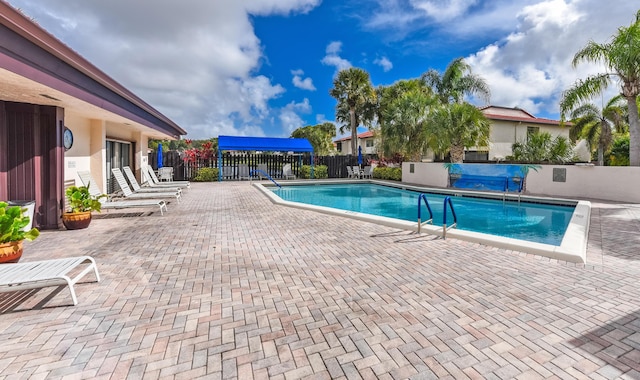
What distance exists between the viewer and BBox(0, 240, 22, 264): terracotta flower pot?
415cm

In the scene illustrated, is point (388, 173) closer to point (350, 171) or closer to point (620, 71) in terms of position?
point (350, 171)

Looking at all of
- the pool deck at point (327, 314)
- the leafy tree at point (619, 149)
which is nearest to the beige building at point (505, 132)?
the leafy tree at point (619, 149)

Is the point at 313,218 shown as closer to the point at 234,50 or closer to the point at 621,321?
the point at 621,321

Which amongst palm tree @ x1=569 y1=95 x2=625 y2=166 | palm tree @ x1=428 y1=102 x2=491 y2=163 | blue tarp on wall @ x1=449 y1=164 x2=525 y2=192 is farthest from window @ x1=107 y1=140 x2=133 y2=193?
palm tree @ x1=569 y1=95 x2=625 y2=166

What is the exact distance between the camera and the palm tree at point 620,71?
11930 mm

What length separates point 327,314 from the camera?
3.31 metres

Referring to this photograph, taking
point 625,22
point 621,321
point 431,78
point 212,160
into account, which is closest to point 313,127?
point 431,78

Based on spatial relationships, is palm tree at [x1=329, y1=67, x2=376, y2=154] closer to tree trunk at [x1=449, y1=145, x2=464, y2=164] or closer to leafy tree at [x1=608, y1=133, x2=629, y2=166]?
tree trunk at [x1=449, y1=145, x2=464, y2=164]

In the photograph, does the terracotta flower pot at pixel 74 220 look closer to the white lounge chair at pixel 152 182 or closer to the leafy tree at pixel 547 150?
the white lounge chair at pixel 152 182

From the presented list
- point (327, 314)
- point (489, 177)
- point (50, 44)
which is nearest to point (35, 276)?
point (327, 314)

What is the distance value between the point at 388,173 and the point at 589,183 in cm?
1172

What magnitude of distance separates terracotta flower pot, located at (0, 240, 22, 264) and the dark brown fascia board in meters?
2.67

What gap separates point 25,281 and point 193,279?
1664 mm

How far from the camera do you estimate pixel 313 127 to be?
64.0 m
